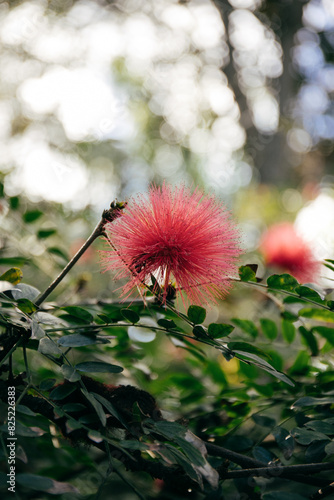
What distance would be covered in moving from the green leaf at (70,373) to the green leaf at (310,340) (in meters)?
0.69

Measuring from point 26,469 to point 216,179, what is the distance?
3328mm

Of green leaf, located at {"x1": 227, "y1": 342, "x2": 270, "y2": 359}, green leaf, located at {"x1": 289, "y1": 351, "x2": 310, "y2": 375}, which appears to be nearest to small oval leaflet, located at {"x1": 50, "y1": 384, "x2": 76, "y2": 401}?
green leaf, located at {"x1": 227, "y1": 342, "x2": 270, "y2": 359}

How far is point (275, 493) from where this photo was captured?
0.75 m

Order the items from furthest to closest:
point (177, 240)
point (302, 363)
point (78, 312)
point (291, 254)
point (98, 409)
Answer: point (291, 254) → point (302, 363) → point (177, 240) → point (78, 312) → point (98, 409)

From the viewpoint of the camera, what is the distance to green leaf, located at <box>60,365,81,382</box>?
2.56ft

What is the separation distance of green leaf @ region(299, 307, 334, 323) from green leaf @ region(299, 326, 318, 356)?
0.13 ft

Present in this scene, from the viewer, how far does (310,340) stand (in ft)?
4.04

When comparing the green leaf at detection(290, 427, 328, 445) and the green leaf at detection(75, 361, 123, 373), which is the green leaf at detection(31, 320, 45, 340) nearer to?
the green leaf at detection(75, 361, 123, 373)

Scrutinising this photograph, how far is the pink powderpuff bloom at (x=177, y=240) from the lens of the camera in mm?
1088

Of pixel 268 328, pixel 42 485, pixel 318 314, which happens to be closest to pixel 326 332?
pixel 318 314

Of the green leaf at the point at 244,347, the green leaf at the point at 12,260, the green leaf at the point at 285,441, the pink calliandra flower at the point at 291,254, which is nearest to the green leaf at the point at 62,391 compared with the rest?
the green leaf at the point at 244,347

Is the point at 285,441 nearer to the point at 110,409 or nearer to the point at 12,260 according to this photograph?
the point at 110,409

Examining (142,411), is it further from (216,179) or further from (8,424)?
(216,179)

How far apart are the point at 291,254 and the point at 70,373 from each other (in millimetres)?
1376
